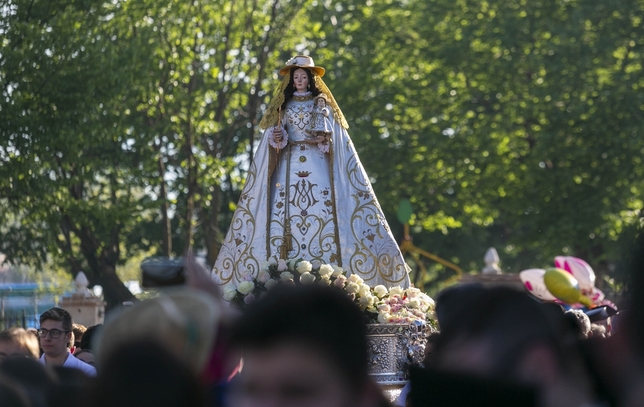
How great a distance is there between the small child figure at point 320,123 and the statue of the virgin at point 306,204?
0.01 m

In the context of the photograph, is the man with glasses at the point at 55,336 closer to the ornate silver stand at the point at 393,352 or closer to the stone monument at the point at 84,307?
the ornate silver stand at the point at 393,352

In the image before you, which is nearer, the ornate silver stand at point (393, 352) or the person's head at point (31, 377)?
the person's head at point (31, 377)

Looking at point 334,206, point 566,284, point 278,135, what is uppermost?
point 278,135

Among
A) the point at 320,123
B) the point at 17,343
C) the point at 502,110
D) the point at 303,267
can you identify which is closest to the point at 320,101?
the point at 320,123

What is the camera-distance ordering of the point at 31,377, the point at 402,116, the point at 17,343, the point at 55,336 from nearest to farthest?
the point at 31,377 → the point at 17,343 → the point at 55,336 → the point at 402,116

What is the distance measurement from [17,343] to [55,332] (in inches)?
60.3

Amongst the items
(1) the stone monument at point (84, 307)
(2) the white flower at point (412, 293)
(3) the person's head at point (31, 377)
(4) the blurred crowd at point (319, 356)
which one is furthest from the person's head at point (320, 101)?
(1) the stone monument at point (84, 307)

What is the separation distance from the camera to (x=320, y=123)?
→ 11.9 metres

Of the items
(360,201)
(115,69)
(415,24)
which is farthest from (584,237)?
(360,201)

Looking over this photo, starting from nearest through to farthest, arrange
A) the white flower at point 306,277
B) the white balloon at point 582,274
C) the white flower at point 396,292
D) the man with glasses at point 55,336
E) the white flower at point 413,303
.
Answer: the man with glasses at point 55,336, the white flower at point 306,277, the white flower at point 413,303, the white flower at point 396,292, the white balloon at point 582,274

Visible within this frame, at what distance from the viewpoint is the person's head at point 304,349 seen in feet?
9.20

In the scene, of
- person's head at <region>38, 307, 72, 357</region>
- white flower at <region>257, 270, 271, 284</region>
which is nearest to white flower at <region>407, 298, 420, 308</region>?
white flower at <region>257, 270, 271, 284</region>

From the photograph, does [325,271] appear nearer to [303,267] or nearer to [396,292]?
[303,267]

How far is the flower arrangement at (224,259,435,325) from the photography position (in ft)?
31.4
